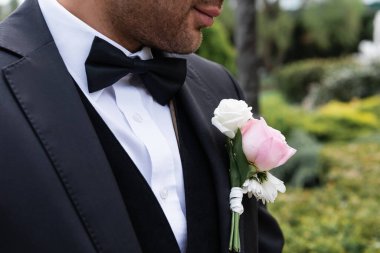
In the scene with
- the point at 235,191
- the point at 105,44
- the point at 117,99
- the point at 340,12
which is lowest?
the point at 340,12

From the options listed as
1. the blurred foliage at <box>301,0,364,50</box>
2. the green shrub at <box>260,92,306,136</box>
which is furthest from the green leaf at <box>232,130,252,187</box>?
the blurred foliage at <box>301,0,364,50</box>

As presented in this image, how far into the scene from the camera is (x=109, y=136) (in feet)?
5.66

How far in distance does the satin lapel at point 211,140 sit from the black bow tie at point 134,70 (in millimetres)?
89

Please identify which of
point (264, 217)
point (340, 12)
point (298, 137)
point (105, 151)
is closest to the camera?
point (105, 151)

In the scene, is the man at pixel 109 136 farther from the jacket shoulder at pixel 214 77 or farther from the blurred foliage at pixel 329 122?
the blurred foliage at pixel 329 122

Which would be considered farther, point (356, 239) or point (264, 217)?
point (356, 239)

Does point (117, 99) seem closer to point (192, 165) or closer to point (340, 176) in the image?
point (192, 165)

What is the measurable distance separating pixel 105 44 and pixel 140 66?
0.14 m

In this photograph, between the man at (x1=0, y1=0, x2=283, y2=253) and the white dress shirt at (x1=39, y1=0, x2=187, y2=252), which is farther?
the white dress shirt at (x1=39, y1=0, x2=187, y2=252)

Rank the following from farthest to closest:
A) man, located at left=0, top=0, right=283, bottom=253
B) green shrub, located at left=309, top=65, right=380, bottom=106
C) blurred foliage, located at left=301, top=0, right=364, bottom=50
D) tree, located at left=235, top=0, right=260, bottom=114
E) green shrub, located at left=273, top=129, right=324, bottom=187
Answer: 1. blurred foliage, located at left=301, top=0, right=364, bottom=50
2. green shrub, located at left=309, top=65, right=380, bottom=106
3. green shrub, located at left=273, top=129, right=324, bottom=187
4. tree, located at left=235, top=0, right=260, bottom=114
5. man, located at left=0, top=0, right=283, bottom=253

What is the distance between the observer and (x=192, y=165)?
191 cm

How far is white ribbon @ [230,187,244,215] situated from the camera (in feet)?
6.14

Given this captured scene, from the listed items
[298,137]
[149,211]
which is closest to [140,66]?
[149,211]

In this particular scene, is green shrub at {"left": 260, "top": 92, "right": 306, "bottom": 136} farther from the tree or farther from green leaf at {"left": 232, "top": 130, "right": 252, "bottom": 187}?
green leaf at {"left": 232, "top": 130, "right": 252, "bottom": 187}
